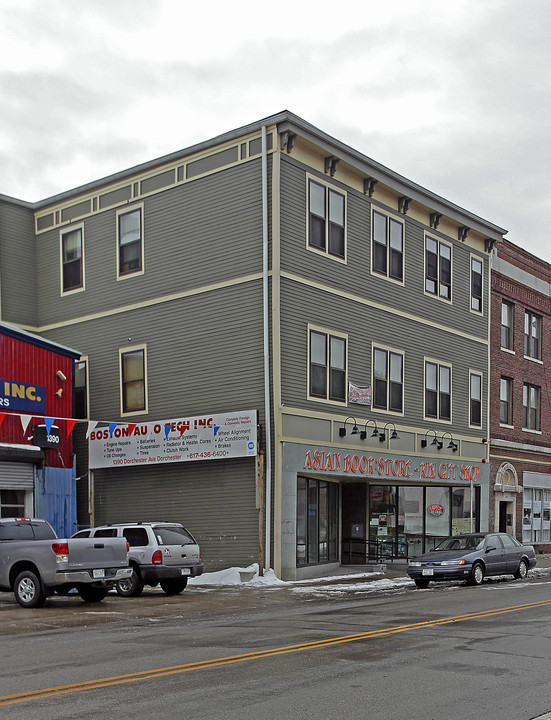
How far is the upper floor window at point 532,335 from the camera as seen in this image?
122 feet

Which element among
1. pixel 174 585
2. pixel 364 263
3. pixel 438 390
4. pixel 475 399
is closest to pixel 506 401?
pixel 475 399

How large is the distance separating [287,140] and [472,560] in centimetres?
1211

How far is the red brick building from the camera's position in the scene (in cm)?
3472

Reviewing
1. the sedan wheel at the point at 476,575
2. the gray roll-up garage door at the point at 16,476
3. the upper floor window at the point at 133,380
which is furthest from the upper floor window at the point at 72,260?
the sedan wheel at the point at 476,575

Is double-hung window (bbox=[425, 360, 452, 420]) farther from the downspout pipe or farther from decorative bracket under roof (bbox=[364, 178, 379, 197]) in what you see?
the downspout pipe

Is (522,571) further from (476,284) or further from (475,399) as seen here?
(476,284)

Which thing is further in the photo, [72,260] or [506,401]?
[506,401]

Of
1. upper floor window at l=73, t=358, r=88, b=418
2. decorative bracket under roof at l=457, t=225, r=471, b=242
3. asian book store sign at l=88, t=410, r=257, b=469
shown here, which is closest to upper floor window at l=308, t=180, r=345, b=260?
asian book store sign at l=88, t=410, r=257, b=469

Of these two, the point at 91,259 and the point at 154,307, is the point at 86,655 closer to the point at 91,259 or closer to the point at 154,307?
the point at 154,307

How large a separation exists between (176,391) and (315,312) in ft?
15.5

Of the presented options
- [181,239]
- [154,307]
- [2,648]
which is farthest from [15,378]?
[2,648]

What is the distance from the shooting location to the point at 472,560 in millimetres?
22516

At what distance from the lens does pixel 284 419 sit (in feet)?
78.2

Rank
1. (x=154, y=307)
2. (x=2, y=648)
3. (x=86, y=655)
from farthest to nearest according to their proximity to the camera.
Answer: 1. (x=154, y=307)
2. (x=2, y=648)
3. (x=86, y=655)
